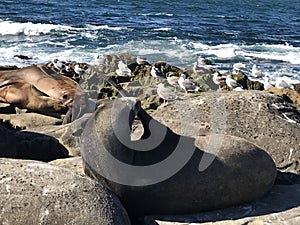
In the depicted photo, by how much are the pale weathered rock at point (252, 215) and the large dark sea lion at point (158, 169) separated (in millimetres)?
A: 73

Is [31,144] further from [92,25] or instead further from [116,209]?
[92,25]

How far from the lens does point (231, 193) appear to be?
4.78 m

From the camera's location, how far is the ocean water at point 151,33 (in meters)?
19.8

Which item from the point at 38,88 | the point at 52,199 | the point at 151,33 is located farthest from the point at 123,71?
the point at 151,33

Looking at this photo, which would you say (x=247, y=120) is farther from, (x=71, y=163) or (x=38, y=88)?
(x=38, y=88)

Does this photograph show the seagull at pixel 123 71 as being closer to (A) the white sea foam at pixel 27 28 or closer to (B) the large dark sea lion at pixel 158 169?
(B) the large dark sea lion at pixel 158 169

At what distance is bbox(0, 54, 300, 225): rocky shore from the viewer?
3955mm

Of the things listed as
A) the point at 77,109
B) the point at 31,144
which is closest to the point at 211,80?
the point at 77,109

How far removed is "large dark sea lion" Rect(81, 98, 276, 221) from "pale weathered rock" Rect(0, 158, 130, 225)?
420 mm

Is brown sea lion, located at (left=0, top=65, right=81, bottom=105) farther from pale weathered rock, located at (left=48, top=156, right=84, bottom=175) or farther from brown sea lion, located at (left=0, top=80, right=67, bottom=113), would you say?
pale weathered rock, located at (left=48, top=156, right=84, bottom=175)

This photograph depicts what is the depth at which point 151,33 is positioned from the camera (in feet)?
84.0

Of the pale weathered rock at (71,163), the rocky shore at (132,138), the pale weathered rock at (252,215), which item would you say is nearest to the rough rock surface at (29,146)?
the rocky shore at (132,138)

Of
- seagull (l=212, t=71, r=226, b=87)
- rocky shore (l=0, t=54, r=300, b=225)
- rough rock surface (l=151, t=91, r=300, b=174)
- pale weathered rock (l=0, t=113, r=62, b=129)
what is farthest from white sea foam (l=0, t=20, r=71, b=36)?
rough rock surface (l=151, t=91, r=300, b=174)

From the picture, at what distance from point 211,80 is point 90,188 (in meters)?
9.10
